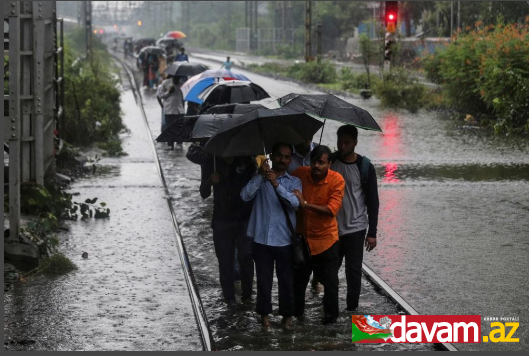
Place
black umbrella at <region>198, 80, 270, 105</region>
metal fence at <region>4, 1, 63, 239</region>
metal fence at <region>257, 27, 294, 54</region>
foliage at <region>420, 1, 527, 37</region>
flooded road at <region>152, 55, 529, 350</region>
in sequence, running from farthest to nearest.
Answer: metal fence at <region>257, 27, 294, 54</region>
foliage at <region>420, 1, 527, 37</region>
black umbrella at <region>198, 80, 270, 105</region>
metal fence at <region>4, 1, 63, 239</region>
flooded road at <region>152, 55, 529, 350</region>

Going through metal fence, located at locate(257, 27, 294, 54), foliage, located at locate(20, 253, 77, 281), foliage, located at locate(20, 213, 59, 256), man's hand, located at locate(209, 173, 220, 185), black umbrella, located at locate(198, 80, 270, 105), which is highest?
metal fence, located at locate(257, 27, 294, 54)

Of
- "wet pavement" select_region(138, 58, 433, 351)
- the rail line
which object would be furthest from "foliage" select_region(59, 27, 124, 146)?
"wet pavement" select_region(138, 58, 433, 351)

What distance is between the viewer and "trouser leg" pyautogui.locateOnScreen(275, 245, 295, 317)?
7410 millimetres

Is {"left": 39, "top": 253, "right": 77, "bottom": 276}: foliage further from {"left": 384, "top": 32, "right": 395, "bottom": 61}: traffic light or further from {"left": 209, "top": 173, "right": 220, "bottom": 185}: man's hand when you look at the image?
{"left": 384, "top": 32, "right": 395, "bottom": 61}: traffic light

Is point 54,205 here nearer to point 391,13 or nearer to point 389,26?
point 391,13

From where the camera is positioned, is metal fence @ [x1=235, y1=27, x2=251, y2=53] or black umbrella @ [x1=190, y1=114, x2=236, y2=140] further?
metal fence @ [x1=235, y1=27, x2=251, y2=53]

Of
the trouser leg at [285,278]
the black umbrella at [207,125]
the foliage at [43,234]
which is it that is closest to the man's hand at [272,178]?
the trouser leg at [285,278]

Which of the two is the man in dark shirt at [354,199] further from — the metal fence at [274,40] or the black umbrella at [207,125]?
the metal fence at [274,40]

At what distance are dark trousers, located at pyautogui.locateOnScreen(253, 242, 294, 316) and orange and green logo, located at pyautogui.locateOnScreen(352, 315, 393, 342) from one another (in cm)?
52

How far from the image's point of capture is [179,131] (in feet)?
28.6

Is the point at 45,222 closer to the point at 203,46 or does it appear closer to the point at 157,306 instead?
the point at 157,306

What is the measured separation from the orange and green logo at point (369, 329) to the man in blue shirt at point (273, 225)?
0.53 metres

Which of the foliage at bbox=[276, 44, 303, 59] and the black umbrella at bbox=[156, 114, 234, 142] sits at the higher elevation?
the foliage at bbox=[276, 44, 303, 59]

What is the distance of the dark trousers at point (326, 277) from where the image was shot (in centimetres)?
753
